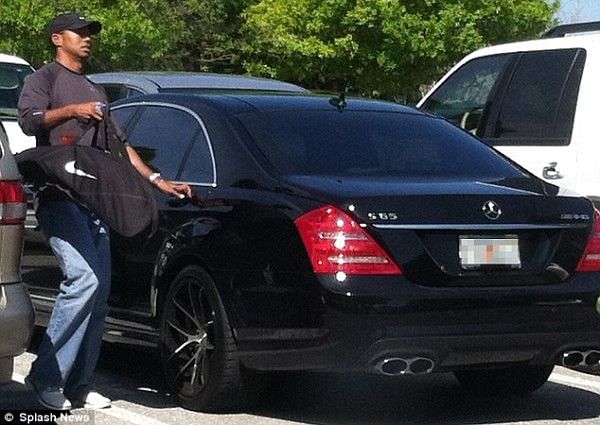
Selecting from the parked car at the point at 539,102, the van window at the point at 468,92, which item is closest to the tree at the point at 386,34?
the van window at the point at 468,92

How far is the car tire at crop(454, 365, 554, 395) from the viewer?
7.69 meters

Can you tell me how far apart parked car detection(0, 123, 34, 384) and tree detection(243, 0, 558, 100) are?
30.5 m

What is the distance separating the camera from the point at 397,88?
39531mm

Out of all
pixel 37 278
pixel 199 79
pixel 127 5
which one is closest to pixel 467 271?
pixel 37 278

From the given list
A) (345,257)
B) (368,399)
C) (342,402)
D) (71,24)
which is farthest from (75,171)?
(368,399)

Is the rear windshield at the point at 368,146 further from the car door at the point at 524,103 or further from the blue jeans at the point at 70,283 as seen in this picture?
the car door at the point at 524,103

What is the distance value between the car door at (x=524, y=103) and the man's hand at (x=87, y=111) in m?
3.44

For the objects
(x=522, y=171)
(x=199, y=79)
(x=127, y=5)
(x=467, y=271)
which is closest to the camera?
(x=467, y=271)

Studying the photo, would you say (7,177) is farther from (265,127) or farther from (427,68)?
(427,68)

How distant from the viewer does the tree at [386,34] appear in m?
36.7

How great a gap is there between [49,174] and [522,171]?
241cm

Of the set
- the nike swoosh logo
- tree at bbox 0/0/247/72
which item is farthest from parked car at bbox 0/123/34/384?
tree at bbox 0/0/247/72

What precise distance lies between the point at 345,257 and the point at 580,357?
1.30 meters

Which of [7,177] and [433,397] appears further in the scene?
[433,397]
